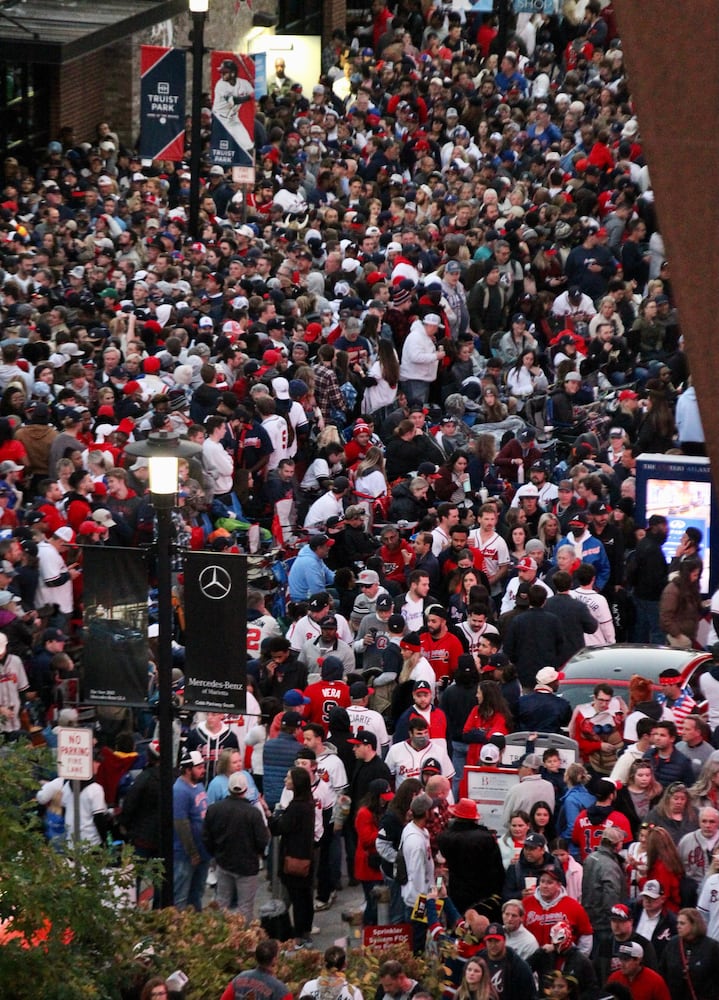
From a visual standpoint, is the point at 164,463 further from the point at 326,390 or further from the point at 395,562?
the point at 326,390

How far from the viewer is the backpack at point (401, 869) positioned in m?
11.5

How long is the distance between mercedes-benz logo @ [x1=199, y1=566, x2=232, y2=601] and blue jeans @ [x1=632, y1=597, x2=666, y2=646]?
557 cm

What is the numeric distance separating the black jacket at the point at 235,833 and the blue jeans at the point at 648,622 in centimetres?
529

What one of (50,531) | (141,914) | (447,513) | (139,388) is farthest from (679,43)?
(139,388)

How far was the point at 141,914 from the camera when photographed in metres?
10.3

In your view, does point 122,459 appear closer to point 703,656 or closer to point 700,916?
point 703,656

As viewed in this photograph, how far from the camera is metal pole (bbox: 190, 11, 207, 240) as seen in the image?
23.2m

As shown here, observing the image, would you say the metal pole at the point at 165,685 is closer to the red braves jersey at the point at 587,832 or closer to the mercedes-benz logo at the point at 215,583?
the mercedes-benz logo at the point at 215,583

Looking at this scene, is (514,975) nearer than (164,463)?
Yes

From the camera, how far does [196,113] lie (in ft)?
78.3

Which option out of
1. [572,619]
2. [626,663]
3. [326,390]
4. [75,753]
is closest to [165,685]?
[75,753]

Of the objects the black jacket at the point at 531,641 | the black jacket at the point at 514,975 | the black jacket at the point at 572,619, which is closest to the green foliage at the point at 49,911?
the black jacket at the point at 514,975

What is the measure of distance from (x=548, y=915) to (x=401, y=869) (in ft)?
3.63

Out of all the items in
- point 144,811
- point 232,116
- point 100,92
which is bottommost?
point 144,811
